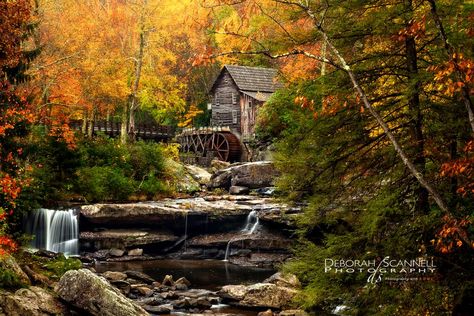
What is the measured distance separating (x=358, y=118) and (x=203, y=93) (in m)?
42.7

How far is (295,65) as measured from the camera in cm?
2762

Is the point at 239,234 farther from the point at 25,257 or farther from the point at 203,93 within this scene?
the point at 203,93

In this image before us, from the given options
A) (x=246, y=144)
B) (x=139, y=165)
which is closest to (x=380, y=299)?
(x=139, y=165)

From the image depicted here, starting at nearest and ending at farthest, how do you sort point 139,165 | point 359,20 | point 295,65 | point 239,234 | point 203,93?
point 359,20, point 239,234, point 139,165, point 295,65, point 203,93

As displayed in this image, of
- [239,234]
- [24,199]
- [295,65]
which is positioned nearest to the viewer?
[24,199]

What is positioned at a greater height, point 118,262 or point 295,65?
point 295,65

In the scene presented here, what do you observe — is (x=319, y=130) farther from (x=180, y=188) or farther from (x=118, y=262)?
(x=180, y=188)

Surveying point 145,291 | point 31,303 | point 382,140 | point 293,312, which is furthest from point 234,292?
point 382,140

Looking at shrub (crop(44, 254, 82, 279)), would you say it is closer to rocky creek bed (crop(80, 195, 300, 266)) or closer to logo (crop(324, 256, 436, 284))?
rocky creek bed (crop(80, 195, 300, 266))

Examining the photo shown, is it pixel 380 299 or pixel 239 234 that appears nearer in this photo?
pixel 380 299

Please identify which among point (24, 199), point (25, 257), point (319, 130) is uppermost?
point (319, 130)

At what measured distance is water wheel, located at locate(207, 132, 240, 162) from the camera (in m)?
37.8

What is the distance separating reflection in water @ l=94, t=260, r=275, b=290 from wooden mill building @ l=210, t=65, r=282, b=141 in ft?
63.6

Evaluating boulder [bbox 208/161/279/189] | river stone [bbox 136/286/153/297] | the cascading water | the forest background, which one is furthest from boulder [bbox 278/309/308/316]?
boulder [bbox 208/161/279/189]
